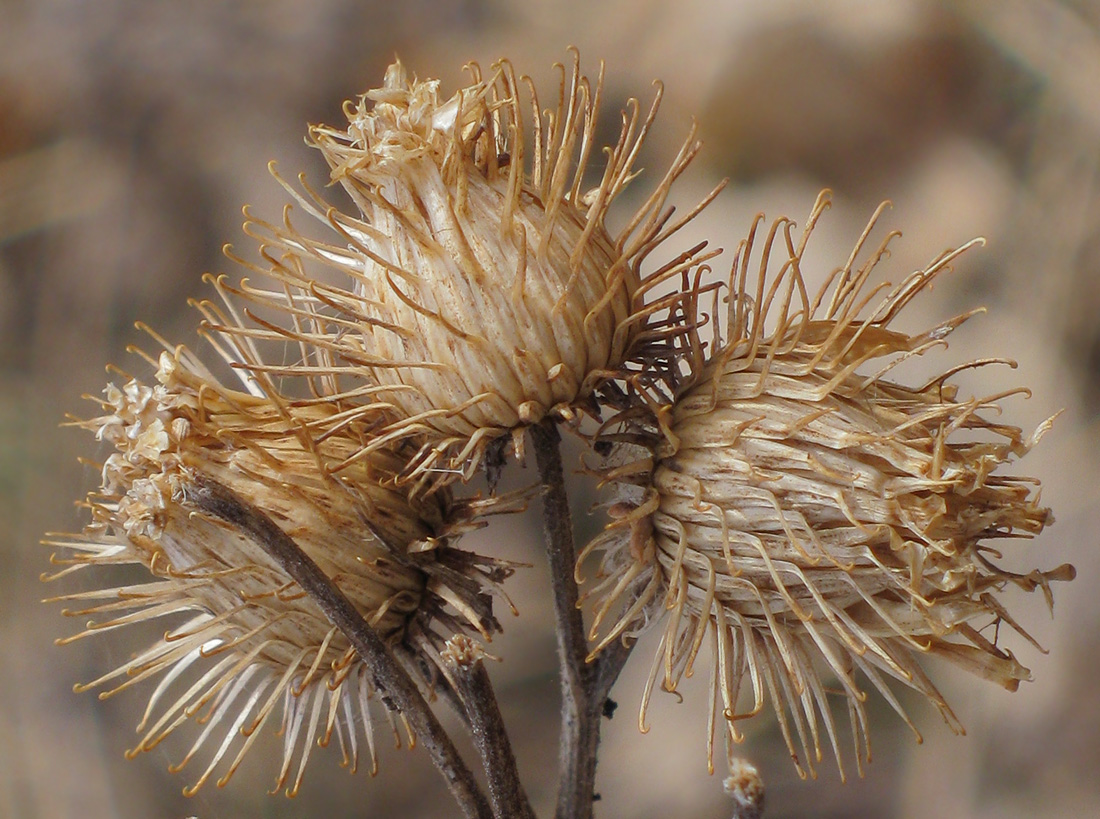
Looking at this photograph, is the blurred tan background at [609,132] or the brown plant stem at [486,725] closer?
the brown plant stem at [486,725]

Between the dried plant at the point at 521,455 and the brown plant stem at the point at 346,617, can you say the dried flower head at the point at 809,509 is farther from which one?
the brown plant stem at the point at 346,617

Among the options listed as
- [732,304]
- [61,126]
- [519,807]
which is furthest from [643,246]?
[61,126]

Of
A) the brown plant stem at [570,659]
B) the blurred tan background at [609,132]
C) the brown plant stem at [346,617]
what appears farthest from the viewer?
the blurred tan background at [609,132]

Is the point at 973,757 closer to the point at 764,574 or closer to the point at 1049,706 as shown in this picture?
the point at 1049,706

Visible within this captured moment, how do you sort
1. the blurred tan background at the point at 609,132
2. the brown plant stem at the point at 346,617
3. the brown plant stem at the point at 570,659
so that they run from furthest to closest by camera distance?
the blurred tan background at the point at 609,132 < the brown plant stem at the point at 570,659 < the brown plant stem at the point at 346,617

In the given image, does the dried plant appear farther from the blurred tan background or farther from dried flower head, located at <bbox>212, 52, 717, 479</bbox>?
the blurred tan background

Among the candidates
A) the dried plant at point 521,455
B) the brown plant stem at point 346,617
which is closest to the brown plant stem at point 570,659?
the dried plant at point 521,455

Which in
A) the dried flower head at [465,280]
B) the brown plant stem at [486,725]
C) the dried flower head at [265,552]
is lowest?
the brown plant stem at [486,725]
